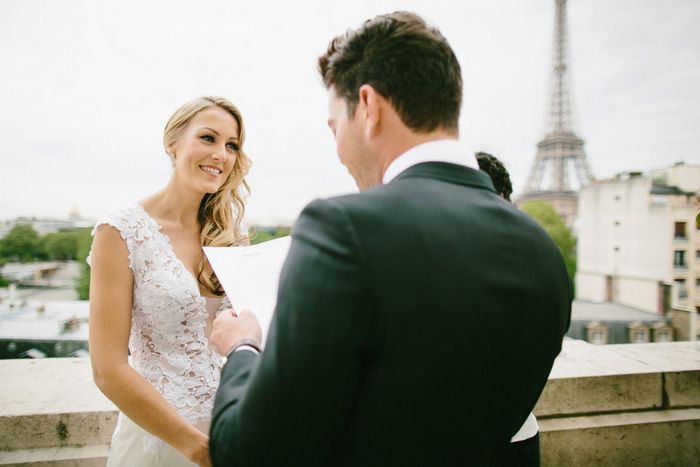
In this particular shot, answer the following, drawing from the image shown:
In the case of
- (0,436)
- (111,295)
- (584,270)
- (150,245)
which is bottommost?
(584,270)

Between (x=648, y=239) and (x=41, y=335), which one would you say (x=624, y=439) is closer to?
(x=41, y=335)

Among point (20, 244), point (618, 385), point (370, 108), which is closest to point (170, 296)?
point (370, 108)

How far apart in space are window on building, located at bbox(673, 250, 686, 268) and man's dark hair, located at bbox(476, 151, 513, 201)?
2724 cm

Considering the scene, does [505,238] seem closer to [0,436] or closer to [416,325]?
[416,325]

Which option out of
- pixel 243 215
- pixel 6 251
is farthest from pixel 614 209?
pixel 6 251

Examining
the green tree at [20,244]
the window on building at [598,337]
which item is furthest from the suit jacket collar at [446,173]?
the green tree at [20,244]

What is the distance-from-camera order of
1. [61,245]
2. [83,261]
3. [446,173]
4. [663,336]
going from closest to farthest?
[446,173]
[663,336]
[83,261]
[61,245]

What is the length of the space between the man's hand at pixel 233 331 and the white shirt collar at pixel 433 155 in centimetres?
55

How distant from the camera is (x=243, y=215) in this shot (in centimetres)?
240

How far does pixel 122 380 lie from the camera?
1485mm

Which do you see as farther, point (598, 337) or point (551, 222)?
point (551, 222)

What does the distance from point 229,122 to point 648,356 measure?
10.5ft

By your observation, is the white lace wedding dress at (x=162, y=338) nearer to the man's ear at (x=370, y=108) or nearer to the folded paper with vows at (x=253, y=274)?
the folded paper with vows at (x=253, y=274)

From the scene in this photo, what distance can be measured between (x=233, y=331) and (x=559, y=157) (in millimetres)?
45129
